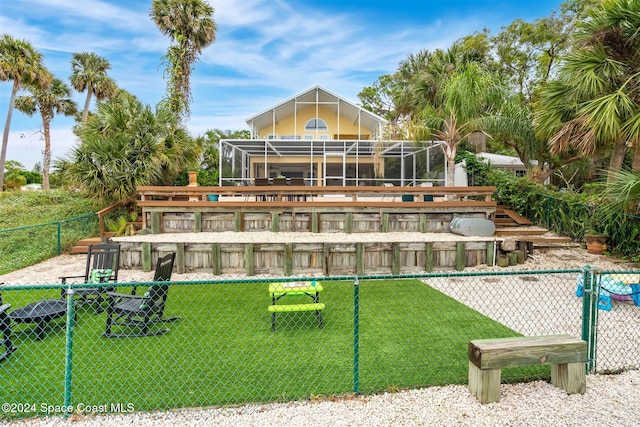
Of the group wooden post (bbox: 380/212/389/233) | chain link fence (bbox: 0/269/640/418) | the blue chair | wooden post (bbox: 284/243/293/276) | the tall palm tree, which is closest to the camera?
chain link fence (bbox: 0/269/640/418)

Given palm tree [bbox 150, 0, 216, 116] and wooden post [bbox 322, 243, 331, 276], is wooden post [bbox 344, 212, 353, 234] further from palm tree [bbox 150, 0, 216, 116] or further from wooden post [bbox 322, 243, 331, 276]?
palm tree [bbox 150, 0, 216, 116]

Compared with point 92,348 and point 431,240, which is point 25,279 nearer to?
point 92,348

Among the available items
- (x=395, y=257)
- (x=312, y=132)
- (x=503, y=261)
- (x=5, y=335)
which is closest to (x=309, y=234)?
(x=395, y=257)

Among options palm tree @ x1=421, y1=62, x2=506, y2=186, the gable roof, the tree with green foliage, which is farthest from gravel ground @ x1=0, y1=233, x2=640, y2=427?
the gable roof

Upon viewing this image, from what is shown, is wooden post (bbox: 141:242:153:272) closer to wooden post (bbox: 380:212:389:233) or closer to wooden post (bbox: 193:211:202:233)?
wooden post (bbox: 193:211:202:233)

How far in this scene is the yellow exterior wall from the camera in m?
21.6

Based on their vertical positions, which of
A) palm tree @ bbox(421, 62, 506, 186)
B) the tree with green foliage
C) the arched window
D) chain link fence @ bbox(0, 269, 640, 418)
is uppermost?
the arched window

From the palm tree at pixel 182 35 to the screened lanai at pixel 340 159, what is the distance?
4440 mm

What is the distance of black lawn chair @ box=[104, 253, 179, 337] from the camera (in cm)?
475

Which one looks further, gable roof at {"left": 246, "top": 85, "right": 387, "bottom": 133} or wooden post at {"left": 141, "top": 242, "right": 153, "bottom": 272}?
gable roof at {"left": 246, "top": 85, "right": 387, "bottom": 133}

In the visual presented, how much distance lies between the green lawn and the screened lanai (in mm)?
10543

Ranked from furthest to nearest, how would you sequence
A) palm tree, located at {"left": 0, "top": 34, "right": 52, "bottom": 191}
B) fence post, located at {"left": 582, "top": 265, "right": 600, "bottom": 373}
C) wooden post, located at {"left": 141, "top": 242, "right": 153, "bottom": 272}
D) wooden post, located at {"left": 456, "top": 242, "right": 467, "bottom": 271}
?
1. palm tree, located at {"left": 0, "top": 34, "right": 52, "bottom": 191}
2. wooden post, located at {"left": 456, "top": 242, "right": 467, "bottom": 271}
3. wooden post, located at {"left": 141, "top": 242, "right": 153, "bottom": 272}
4. fence post, located at {"left": 582, "top": 265, "right": 600, "bottom": 373}

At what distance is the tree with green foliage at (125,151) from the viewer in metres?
11.6

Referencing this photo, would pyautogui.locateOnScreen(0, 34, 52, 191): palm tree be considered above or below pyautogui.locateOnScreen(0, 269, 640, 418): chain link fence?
above
